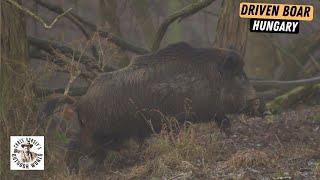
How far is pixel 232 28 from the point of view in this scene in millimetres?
9023

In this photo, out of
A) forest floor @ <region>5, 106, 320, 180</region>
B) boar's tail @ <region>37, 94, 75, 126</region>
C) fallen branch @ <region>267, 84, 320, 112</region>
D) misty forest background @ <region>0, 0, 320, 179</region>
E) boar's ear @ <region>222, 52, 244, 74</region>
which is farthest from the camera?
fallen branch @ <region>267, 84, 320, 112</region>

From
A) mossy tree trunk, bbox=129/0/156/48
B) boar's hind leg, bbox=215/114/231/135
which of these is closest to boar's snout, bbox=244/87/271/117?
boar's hind leg, bbox=215/114/231/135

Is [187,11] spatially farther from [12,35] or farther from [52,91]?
[12,35]

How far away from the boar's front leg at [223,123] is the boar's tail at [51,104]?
1.93m

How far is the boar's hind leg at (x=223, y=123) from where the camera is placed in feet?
26.3

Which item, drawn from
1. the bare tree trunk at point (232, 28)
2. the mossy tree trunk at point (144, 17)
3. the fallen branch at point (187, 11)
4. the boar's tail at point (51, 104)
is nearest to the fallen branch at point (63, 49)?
the boar's tail at point (51, 104)

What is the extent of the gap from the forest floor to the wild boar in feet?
0.68

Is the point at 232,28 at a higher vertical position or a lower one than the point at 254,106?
higher

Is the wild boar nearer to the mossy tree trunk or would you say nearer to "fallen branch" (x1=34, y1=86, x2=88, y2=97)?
"fallen branch" (x1=34, y1=86, x2=88, y2=97)

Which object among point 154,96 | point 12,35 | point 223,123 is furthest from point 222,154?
point 12,35

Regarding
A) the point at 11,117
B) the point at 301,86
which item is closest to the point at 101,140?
the point at 11,117

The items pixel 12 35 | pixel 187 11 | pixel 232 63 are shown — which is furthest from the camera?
pixel 187 11

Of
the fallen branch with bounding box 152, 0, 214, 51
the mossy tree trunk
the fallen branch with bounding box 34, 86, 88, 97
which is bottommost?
the fallen branch with bounding box 34, 86, 88, 97

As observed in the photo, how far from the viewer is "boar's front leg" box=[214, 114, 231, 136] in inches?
316
